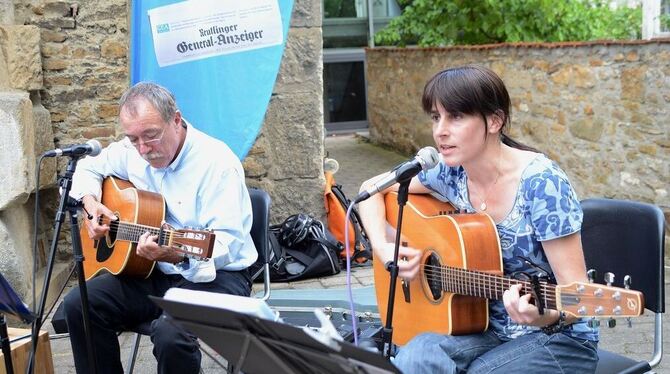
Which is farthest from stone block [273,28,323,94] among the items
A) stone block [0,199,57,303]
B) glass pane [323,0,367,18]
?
glass pane [323,0,367,18]

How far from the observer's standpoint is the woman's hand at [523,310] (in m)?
2.37

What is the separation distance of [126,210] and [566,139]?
166 inches

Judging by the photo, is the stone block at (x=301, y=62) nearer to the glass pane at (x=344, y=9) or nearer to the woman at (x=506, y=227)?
the woman at (x=506, y=227)

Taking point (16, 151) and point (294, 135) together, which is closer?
point (16, 151)

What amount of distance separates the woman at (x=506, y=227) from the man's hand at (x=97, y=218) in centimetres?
143

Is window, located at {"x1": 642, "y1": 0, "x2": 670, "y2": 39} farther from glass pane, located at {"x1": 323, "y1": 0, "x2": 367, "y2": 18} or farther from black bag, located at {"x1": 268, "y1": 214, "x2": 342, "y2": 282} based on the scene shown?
glass pane, located at {"x1": 323, "y1": 0, "x2": 367, "y2": 18}

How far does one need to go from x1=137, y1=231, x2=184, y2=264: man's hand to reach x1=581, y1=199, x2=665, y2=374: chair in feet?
4.84

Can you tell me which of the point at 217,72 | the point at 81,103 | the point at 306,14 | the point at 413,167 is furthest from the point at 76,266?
the point at 306,14

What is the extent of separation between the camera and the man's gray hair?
3463 millimetres

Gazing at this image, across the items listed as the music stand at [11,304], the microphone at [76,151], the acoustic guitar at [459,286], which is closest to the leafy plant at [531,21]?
the acoustic guitar at [459,286]

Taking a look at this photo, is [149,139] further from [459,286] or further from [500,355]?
[500,355]

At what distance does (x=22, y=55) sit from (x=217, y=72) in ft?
4.24

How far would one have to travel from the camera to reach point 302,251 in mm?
5723

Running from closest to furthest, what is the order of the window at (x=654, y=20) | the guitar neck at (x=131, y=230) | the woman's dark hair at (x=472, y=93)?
1. the woman's dark hair at (x=472, y=93)
2. the guitar neck at (x=131, y=230)
3. the window at (x=654, y=20)
